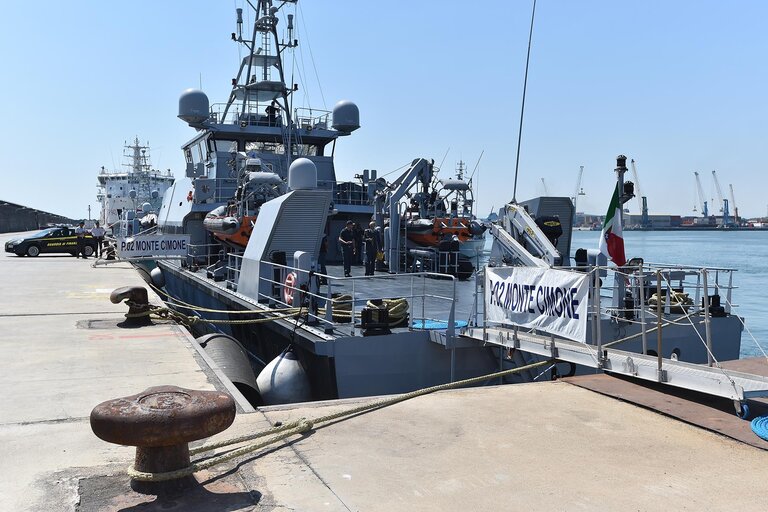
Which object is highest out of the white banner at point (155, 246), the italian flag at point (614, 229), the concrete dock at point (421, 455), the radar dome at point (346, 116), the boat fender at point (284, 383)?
the radar dome at point (346, 116)

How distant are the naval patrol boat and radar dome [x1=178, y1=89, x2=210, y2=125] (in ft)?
0.13

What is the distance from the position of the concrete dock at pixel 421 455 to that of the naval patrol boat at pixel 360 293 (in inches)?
46.9

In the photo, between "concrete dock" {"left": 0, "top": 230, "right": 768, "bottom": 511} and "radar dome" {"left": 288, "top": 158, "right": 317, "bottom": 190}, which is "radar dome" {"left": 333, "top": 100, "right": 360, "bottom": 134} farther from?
"concrete dock" {"left": 0, "top": 230, "right": 768, "bottom": 511}

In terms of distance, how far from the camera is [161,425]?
3.65 metres

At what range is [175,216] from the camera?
21.5 metres

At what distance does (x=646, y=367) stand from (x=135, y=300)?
732 cm

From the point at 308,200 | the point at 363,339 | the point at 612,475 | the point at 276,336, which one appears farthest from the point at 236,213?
the point at 612,475

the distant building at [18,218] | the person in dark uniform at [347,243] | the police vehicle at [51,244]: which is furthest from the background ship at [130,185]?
the person in dark uniform at [347,243]

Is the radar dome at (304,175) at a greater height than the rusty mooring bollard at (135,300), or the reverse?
the radar dome at (304,175)

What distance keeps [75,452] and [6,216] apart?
7173cm

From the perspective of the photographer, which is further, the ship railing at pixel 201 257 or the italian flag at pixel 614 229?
the ship railing at pixel 201 257

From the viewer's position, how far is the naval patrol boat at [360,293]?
27.5 ft

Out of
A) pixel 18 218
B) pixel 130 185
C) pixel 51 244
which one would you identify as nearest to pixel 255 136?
pixel 51 244

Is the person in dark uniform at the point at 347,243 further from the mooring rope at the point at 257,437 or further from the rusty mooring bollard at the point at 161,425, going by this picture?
the rusty mooring bollard at the point at 161,425
